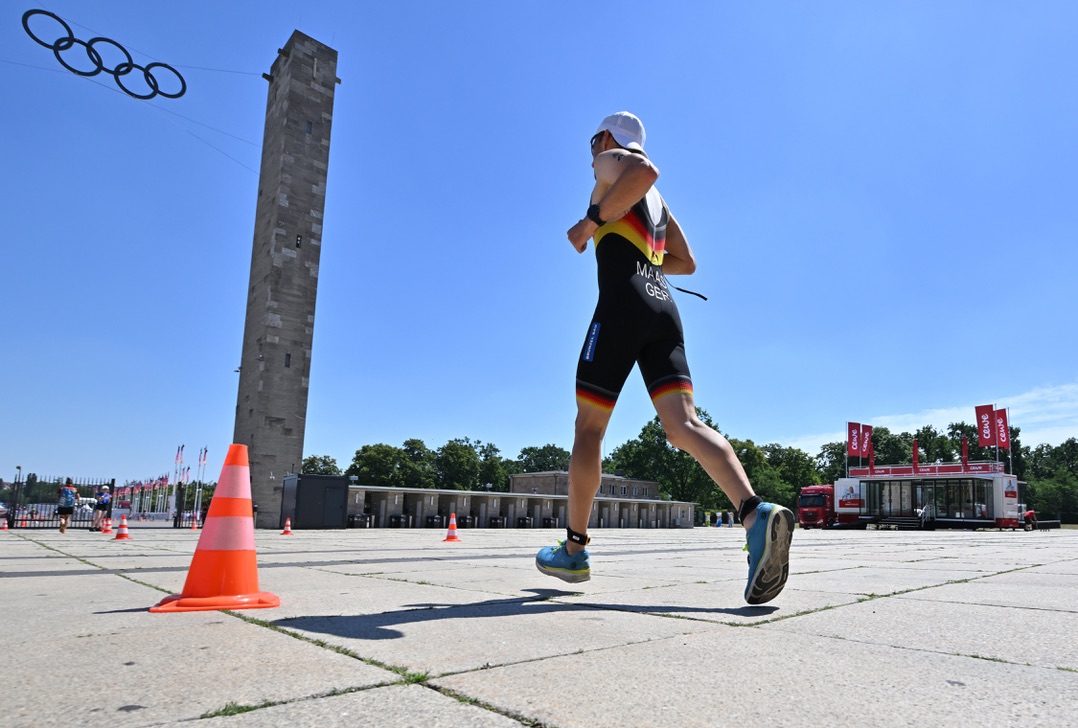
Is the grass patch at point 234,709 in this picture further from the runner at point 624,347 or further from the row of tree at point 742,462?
the row of tree at point 742,462

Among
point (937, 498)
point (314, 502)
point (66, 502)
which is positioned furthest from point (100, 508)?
point (937, 498)

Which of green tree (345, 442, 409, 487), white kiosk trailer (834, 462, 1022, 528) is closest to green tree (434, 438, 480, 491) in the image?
green tree (345, 442, 409, 487)

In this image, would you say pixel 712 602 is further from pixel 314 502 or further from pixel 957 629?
pixel 314 502

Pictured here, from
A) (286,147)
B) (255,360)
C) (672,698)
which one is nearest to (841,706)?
(672,698)

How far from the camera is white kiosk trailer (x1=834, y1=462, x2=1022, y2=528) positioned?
3291 centimetres

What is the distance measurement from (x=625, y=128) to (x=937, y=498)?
125 ft

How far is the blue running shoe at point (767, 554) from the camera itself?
2.70m

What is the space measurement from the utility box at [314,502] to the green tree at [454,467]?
Result: 246ft

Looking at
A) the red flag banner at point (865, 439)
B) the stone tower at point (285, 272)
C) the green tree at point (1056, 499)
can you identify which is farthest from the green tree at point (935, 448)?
the stone tower at point (285, 272)

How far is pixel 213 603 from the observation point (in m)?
2.75

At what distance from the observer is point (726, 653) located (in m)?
1.85

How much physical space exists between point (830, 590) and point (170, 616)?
299 centimetres

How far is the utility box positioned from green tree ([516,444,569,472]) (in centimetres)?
10491

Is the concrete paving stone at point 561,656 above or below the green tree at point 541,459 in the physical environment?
below
